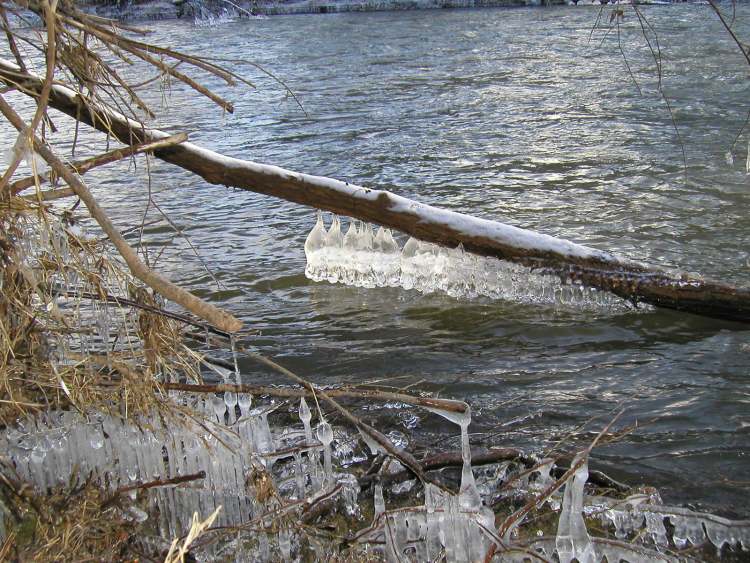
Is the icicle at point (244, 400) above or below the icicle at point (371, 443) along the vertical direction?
above

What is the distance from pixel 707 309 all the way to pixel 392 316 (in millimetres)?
2167

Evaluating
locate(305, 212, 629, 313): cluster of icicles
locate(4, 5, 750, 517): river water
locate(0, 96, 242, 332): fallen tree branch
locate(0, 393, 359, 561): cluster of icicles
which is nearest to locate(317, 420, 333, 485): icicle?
locate(0, 393, 359, 561): cluster of icicles

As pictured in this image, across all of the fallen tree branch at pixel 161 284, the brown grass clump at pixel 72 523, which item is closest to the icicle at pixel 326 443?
the brown grass clump at pixel 72 523

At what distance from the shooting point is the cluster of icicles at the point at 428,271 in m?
5.16

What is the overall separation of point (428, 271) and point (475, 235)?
1.07 meters

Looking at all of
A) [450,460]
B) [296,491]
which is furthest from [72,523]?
[450,460]

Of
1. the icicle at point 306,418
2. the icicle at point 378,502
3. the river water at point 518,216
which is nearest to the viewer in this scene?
the icicle at point 378,502

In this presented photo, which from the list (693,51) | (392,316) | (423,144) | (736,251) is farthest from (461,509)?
(693,51)

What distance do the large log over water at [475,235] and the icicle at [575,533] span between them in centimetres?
206

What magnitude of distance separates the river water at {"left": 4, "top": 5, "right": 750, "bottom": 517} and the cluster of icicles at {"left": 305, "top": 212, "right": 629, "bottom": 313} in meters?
0.19

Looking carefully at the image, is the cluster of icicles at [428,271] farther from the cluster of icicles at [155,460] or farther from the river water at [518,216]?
the cluster of icicles at [155,460]

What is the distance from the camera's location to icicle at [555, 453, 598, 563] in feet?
9.58

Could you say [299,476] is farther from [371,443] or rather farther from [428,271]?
[428,271]

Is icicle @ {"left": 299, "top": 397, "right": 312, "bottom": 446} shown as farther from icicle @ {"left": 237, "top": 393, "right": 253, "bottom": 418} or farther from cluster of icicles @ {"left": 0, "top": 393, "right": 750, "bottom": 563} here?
icicle @ {"left": 237, "top": 393, "right": 253, "bottom": 418}
